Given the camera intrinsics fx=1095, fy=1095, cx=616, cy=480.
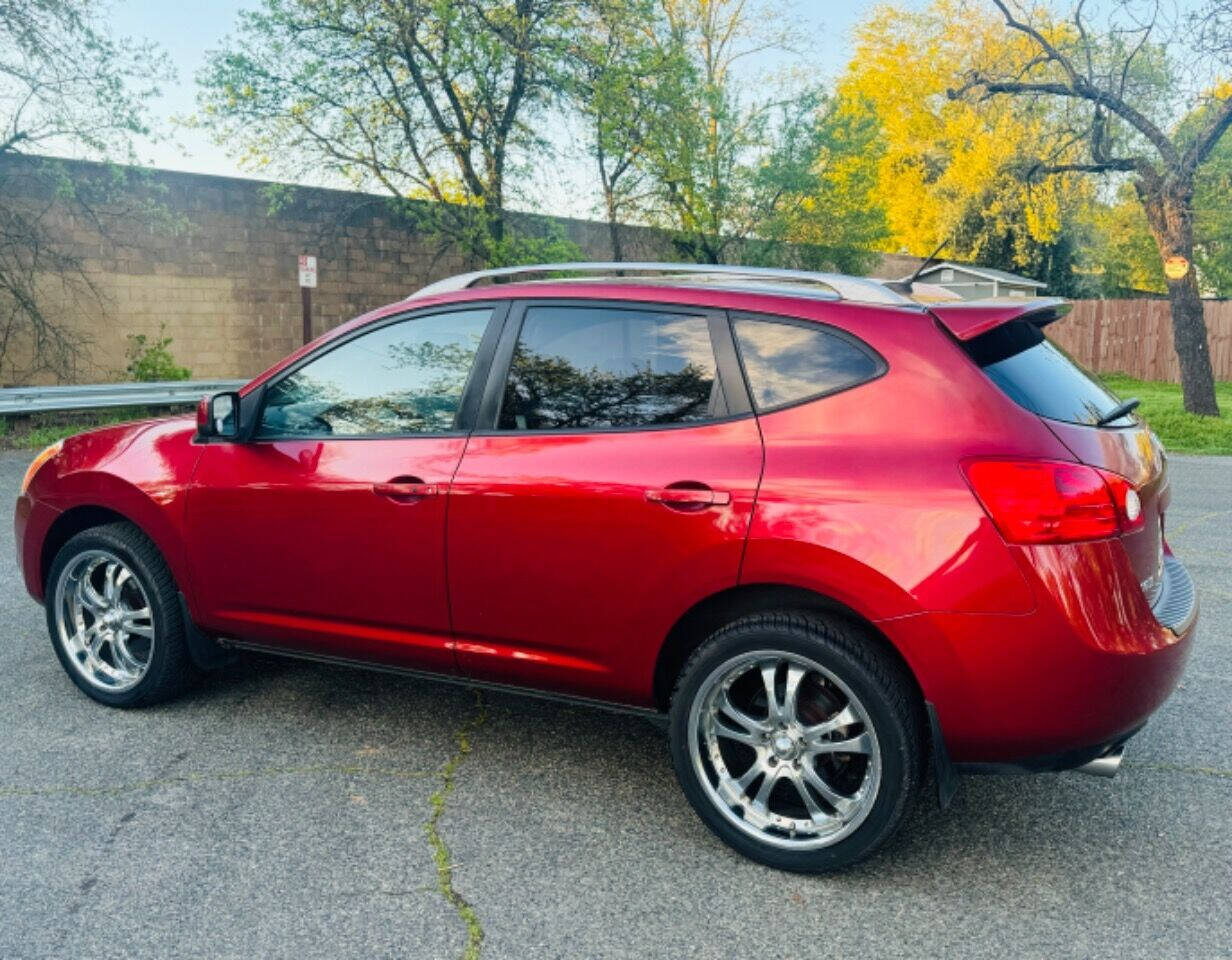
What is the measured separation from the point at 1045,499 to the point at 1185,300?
1790 centimetres

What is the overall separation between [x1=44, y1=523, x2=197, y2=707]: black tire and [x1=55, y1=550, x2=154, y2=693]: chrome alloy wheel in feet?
0.09

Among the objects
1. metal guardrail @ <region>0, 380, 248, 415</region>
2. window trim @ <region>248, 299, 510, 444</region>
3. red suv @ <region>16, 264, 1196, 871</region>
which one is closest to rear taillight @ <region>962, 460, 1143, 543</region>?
red suv @ <region>16, 264, 1196, 871</region>

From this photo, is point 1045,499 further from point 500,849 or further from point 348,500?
point 348,500

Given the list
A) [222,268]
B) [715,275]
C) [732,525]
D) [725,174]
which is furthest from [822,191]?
[732,525]

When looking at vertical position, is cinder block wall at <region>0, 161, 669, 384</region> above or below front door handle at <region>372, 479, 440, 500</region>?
above

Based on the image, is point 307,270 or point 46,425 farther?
point 307,270

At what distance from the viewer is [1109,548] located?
2818 millimetres

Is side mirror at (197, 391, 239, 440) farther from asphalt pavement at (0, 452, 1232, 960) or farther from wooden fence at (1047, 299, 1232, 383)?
wooden fence at (1047, 299, 1232, 383)

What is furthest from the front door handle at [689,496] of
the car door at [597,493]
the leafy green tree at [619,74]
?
the leafy green tree at [619,74]

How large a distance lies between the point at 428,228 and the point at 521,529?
17.2 meters

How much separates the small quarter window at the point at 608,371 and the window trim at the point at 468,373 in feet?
A: 0.35

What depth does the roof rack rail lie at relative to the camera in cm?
320

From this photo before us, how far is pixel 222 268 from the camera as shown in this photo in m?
18.0

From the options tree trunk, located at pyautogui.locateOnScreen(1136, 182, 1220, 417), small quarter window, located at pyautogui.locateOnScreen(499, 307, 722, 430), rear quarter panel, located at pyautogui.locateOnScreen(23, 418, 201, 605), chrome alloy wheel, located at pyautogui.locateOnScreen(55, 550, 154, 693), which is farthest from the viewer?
tree trunk, located at pyautogui.locateOnScreen(1136, 182, 1220, 417)
